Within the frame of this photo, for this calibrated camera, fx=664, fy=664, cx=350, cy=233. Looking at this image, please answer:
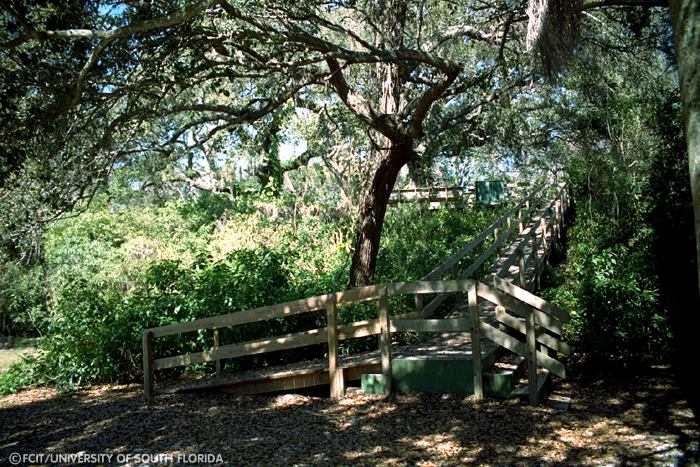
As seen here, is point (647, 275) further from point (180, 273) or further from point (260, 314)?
point (180, 273)

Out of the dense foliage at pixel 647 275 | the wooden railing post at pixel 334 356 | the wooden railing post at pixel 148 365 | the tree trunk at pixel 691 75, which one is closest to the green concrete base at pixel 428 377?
the wooden railing post at pixel 334 356

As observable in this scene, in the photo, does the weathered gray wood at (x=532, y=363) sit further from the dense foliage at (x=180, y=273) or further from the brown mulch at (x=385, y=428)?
the dense foliage at (x=180, y=273)

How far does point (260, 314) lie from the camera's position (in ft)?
26.2

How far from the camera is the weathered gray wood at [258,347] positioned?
8.02 m

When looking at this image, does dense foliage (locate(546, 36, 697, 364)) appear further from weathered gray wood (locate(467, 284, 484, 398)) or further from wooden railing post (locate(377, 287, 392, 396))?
wooden railing post (locate(377, 287, 392, 396))

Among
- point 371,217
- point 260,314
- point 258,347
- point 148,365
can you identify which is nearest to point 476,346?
point 260,314

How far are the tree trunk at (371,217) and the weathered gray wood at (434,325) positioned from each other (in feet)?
12.1

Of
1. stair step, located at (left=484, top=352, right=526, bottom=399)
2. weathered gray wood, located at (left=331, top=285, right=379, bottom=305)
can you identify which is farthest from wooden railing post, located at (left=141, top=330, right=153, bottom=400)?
stair step, located at (left=484, top=352, right=526, bottom=399)

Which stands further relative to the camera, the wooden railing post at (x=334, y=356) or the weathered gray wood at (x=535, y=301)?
the wooden railing post at (x=334, y=356)

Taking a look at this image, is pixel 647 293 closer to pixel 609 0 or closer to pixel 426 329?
pixel 426 329

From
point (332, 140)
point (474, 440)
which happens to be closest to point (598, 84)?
point (332, 140)

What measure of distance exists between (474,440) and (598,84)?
12.3 meters

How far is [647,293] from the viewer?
847cm

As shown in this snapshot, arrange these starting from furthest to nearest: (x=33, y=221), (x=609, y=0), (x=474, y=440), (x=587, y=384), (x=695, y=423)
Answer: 1. (x=33, y=221)
2. (x=587, y=384)
3. (x=609, y=0)
4. (x=695, y=423)
5. (x=474, y=440)
